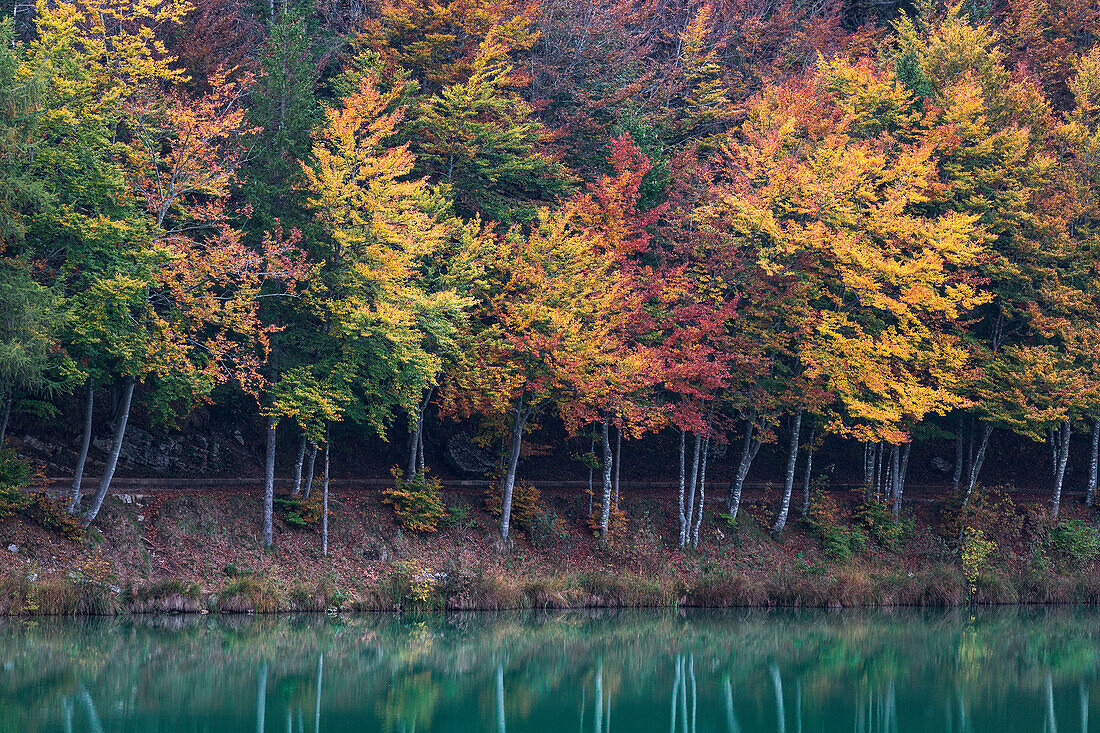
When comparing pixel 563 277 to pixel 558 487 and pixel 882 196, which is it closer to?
pixel 558 487

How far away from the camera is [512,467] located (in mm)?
33875

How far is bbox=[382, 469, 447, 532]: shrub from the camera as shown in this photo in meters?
32.2

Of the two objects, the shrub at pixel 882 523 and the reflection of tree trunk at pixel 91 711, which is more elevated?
the shrub at pixel 882 523

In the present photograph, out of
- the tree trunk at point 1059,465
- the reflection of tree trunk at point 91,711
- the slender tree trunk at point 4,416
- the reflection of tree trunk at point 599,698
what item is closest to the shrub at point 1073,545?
the tree trunk at point 1059,465

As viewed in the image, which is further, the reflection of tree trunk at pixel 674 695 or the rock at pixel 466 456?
the rock at pixel 466 456

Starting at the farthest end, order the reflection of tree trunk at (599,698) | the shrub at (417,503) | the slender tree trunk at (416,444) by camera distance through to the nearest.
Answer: the slender tree trunk at (416,444)
the shrub at (417,503)
the reflection of tree trunk at (599,698)

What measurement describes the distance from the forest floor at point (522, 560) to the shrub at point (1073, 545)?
0.21ft

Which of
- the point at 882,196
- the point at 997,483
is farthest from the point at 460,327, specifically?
the point at 997,483

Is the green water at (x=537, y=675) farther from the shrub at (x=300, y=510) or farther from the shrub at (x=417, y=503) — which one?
the shrub at (x=417, y=503)

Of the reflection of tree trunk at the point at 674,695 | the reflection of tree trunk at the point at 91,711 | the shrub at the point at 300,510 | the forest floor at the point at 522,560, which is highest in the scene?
the shrub at the point at 300,510

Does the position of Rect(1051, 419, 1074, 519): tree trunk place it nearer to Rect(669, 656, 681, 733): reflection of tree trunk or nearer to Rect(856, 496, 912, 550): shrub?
Rect(856, 496, 912, 550): shrub

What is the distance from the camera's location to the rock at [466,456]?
3719 cm

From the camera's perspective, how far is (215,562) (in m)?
28.0

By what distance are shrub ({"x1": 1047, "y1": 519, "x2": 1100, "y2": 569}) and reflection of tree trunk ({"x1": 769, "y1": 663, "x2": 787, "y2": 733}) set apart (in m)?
17.6
